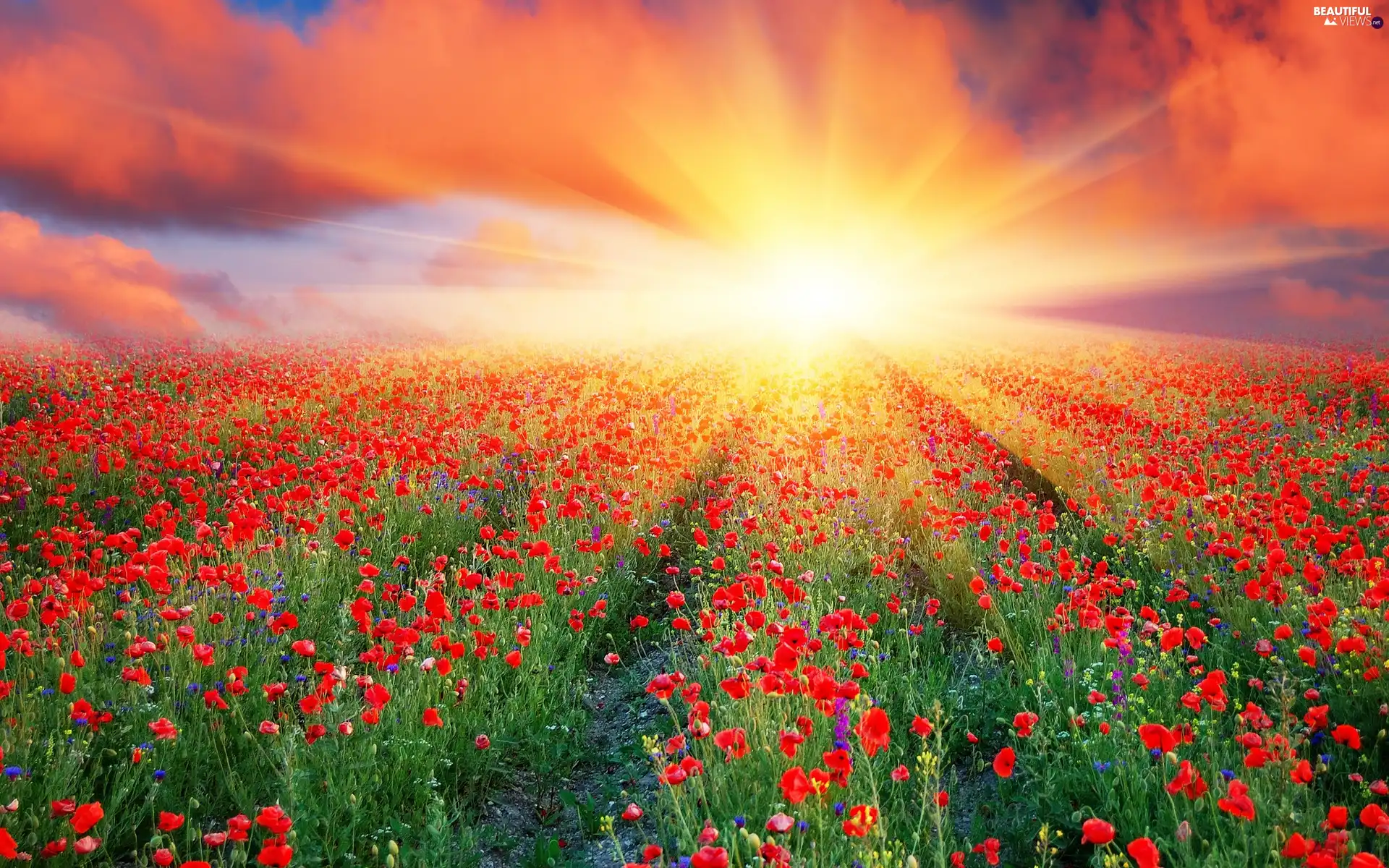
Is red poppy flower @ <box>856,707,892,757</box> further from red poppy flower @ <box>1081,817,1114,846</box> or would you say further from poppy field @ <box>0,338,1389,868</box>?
red poppy flower @ <box>1081,817,1114,846</box>

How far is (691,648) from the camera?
478 cm

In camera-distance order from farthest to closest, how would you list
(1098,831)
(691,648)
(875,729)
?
(691,648), (875,729), (1098,831)

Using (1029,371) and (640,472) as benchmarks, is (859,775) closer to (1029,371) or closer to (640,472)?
(640,472)

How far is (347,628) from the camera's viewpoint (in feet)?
14.3

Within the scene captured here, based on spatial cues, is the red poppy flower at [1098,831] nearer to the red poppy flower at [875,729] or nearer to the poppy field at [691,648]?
the poppy field at [691,648]

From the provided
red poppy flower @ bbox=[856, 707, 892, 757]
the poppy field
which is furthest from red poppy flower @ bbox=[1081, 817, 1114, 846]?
red poppy flower @ bbox=[856, 707, 892, 757]

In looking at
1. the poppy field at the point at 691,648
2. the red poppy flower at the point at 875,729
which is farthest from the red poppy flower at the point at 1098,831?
the red poppy flower at the point at 875,729

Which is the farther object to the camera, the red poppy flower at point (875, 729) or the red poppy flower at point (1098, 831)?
the red poppy flower at point (875, 729)

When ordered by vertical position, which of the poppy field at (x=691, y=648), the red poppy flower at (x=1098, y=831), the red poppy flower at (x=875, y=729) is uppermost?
the red poppy flower at (x=1098, y=831)

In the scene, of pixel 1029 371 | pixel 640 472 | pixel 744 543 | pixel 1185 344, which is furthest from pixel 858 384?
pixel 1185 344

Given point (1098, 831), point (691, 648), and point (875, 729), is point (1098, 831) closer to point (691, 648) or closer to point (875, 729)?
point (875, 729)

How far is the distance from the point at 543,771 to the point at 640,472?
4039 millimetres

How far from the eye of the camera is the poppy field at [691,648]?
2.77 m

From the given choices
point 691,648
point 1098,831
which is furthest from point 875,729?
point 691,648
